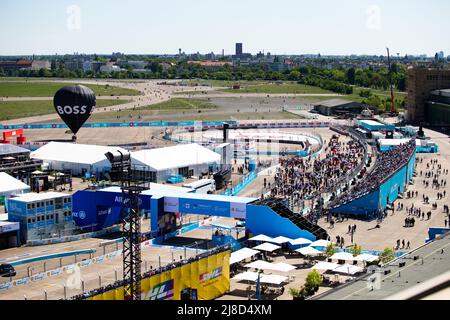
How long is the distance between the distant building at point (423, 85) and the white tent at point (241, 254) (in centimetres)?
6215

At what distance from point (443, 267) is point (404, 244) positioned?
35.4 feet

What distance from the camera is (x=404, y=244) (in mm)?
28844

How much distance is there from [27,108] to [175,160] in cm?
6762

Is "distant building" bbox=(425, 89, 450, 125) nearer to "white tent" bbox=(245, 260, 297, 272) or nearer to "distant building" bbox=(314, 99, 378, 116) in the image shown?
"distant building" bbox=(314, 99, 378, 116)

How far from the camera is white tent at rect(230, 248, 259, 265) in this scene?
25094 mm

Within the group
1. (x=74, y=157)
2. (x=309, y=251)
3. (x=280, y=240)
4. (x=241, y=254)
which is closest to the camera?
(x=241, y=254)

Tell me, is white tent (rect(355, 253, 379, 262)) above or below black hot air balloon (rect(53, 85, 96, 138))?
below

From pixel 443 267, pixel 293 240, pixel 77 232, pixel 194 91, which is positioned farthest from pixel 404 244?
pixel 194 91

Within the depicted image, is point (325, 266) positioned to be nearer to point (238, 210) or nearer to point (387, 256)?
point (387, 256)

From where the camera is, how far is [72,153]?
4912 cm

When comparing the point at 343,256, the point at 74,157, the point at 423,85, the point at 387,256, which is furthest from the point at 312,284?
the point at 423,85

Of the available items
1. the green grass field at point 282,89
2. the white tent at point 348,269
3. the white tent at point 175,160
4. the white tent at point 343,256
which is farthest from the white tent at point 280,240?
the green grass field at point 282,89

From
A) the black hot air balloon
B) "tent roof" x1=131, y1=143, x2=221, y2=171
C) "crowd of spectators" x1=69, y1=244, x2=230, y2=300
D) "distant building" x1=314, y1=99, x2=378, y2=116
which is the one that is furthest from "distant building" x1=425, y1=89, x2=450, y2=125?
"crowd of spectators" x1=69, y1=244, x2=230, y2=300

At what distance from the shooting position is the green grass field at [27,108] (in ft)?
320
